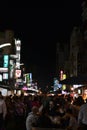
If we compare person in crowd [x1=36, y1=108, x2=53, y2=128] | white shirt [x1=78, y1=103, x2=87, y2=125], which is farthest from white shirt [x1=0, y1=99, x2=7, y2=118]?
white shirt [x1=78, y1=103, x2=87, y2=125]

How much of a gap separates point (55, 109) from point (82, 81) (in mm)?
7083

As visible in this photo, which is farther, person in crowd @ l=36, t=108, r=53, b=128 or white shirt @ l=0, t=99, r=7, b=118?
white shirt @ l=0, t=99, r=7, b=118

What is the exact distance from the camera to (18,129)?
16203 mm

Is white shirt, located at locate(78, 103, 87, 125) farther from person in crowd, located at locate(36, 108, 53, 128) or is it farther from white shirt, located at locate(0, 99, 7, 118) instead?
white shirt, located at locate(0, 99, 7, 118)

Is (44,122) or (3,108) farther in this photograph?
(3,108)

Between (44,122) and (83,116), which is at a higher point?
(83,116)

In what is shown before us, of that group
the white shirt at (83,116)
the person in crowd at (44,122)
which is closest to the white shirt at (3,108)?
the person in crowd at (44,122)

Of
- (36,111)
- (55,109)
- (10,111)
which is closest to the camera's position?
(36,111)

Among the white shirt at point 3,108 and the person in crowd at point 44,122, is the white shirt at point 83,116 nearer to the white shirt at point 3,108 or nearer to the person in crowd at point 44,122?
the person in crowd at point 44,122

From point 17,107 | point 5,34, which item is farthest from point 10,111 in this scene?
point 5,34

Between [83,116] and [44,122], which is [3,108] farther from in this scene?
[83,116]

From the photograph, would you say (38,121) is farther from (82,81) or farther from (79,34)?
(79,34)

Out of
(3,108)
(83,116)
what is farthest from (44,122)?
(3,108)

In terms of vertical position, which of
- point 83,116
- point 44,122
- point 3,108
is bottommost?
point 44,122
